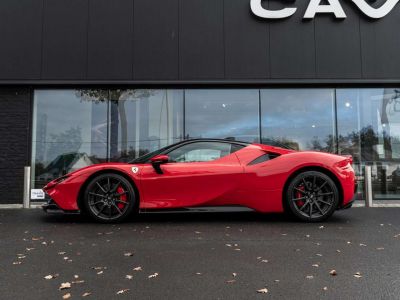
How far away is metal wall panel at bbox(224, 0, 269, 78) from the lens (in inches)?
369

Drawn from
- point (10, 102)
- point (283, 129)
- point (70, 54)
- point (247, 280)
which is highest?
point (70, 54)

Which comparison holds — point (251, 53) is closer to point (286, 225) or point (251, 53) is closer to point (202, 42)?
point (202, 42)

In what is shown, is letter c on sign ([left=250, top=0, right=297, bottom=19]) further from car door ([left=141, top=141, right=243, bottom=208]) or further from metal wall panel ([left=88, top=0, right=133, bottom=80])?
car door ([left=141, top=141, right=243, bottom=208])

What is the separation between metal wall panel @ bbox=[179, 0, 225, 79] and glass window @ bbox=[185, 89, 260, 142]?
0.65 metres

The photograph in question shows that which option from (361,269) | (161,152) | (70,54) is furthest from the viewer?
(70,54)

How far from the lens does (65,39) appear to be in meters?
9.27

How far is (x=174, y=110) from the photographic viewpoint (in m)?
9.87

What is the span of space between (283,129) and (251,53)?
211 cm

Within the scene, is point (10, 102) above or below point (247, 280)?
above

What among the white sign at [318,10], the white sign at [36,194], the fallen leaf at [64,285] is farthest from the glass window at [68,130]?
the fallen leaf at [64,285]

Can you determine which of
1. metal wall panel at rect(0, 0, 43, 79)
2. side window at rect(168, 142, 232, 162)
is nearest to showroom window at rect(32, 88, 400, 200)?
metal wall panel at rect(0, 0, 43, 79)

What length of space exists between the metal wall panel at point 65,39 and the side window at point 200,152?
4.54m

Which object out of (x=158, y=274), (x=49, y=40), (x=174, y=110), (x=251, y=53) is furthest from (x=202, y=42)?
(x=158, y=274)

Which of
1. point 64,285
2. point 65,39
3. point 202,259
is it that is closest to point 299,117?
point 65,39
